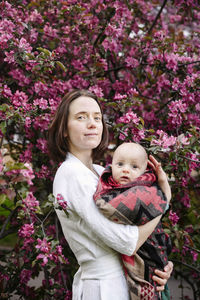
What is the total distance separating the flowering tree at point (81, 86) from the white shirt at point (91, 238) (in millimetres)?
619

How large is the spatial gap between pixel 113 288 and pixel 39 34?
2411 millimetres

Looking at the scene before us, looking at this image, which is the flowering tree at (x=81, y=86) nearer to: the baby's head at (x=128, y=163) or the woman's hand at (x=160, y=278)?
the baby's head at (x=128, y=163)

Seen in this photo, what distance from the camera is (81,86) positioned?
300cm

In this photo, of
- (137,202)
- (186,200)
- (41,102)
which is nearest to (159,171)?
(137,202)

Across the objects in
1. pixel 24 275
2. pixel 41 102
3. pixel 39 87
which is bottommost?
pixel 24 275

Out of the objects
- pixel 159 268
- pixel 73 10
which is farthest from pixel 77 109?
pixel 73 10

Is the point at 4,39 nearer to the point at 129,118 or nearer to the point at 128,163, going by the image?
the point at 129,118

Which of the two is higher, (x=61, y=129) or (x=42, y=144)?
(x=61, y=129)

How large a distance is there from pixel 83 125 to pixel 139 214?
58cm

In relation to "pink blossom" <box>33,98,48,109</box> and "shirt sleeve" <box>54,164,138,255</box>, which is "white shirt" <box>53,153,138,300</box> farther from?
"pink blossom" <box>33,98,48,109</box>

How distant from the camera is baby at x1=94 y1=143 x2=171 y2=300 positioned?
1.45m

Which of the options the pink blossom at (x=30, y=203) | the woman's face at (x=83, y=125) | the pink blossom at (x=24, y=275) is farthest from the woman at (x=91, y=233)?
the pink blossom at (x=24, y=275)

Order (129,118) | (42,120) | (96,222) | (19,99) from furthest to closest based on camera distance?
(42,120), (19,99), (129,118), (96,222)

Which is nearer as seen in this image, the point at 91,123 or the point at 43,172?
the point at 91,123
